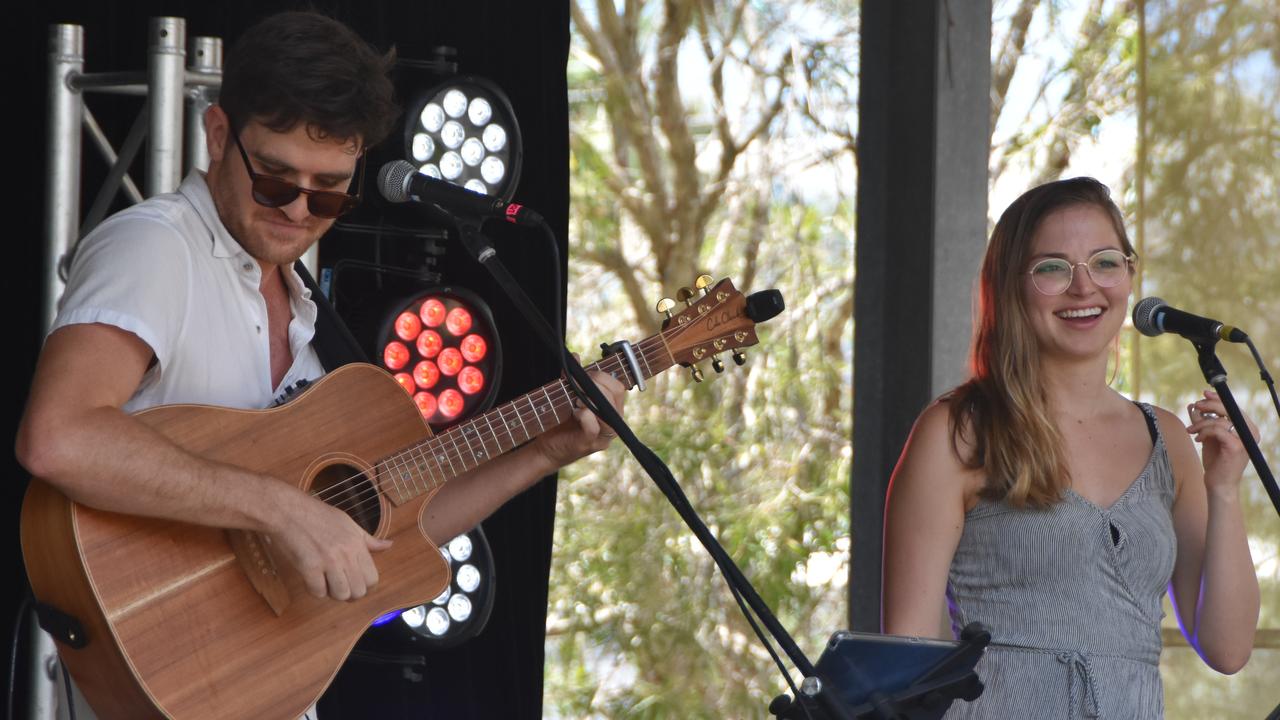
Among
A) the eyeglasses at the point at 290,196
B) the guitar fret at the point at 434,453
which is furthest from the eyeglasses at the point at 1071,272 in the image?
the eyeglasses at the point at 290,196

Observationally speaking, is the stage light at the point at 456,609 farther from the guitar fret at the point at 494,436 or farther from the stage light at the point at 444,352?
the guitar fret at the point at 494,436

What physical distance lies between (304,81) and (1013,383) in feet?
4.53

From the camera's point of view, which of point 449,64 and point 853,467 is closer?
point 449,64

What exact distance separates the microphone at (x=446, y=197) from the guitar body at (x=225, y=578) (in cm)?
39

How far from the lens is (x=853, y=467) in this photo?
3.79 m

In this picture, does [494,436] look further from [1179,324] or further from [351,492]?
[1179,324]

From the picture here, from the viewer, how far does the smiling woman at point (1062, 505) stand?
2375mm

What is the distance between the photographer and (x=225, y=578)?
7.28ft

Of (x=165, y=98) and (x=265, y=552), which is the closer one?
(x=265, y=552)

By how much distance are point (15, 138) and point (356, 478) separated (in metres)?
1.28

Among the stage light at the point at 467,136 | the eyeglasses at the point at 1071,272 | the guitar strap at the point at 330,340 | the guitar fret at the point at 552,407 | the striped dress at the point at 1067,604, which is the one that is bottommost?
the striped dress at the point at 1067,604

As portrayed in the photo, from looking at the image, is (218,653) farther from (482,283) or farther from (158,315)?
(482,283)

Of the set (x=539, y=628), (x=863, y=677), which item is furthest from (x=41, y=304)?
(x=863, y=677)

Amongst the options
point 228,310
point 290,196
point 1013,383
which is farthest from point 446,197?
point 1013,383
